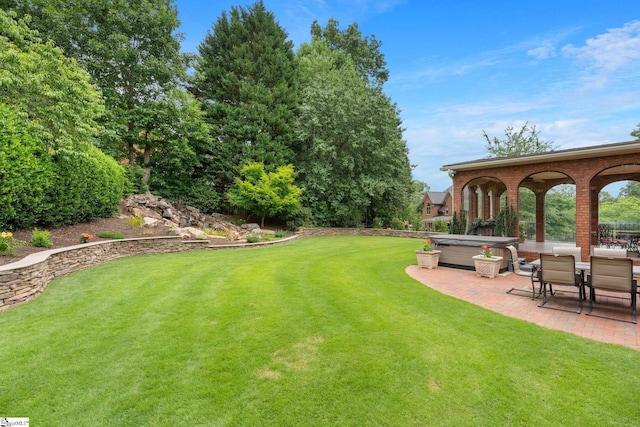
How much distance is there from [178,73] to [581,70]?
21145 millimetres

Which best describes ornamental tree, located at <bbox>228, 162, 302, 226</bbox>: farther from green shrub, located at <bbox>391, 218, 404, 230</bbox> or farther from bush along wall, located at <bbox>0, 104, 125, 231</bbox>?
green shrub, located at <bbox>391, 218, 404, 230</bbox>

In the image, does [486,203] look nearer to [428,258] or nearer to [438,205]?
[428,258]

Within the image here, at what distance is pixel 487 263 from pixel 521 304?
2.34 metres

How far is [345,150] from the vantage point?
67.1ft

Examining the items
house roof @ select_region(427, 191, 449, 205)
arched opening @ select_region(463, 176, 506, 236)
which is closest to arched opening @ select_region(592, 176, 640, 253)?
arched opening @ select_region(463, 176, 506, 236)

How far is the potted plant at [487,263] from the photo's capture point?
7.50 m

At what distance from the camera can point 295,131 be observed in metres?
19.7

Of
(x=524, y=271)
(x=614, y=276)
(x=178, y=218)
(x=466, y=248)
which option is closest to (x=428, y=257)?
(x=466, y=248)

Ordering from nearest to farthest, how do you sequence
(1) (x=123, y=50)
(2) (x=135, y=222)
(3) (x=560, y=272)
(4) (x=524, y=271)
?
(3) (x=560, y=272)
(4) (x=524, y=271)
(2) (x=135, y=222)
(1) (x=123, y=50)

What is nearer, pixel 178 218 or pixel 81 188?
pixel 81 188

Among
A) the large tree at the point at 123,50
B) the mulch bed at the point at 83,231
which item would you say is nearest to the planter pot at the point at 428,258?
the mulch bed at the point at 83,231

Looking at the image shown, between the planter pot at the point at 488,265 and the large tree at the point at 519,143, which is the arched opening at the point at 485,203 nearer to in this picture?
the planter pot at the point at 488,265

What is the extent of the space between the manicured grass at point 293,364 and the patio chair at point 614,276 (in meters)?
1.59

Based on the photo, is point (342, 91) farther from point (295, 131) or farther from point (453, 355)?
point (453, 355)
